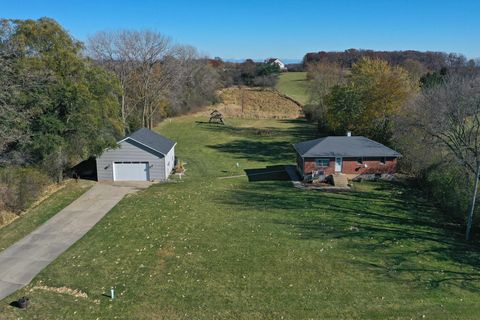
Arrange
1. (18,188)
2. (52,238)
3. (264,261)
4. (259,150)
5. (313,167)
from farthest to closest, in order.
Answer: (259,150), (313,167), (18,188), (52,238), (264,261)

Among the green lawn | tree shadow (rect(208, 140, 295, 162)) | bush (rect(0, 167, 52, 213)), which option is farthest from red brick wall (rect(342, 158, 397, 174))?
bush (rect(0, 167, 52, 213))

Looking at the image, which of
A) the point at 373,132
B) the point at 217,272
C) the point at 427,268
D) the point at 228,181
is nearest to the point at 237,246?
the point at 217,272

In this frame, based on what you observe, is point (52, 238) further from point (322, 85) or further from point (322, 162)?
point (322, 85)

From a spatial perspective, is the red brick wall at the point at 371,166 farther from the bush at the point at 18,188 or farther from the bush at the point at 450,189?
the bush at the point at 18,188

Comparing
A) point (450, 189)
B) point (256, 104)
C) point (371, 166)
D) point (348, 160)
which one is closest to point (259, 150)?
point (348, 160)

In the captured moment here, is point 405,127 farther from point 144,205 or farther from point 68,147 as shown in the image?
point 68,147
